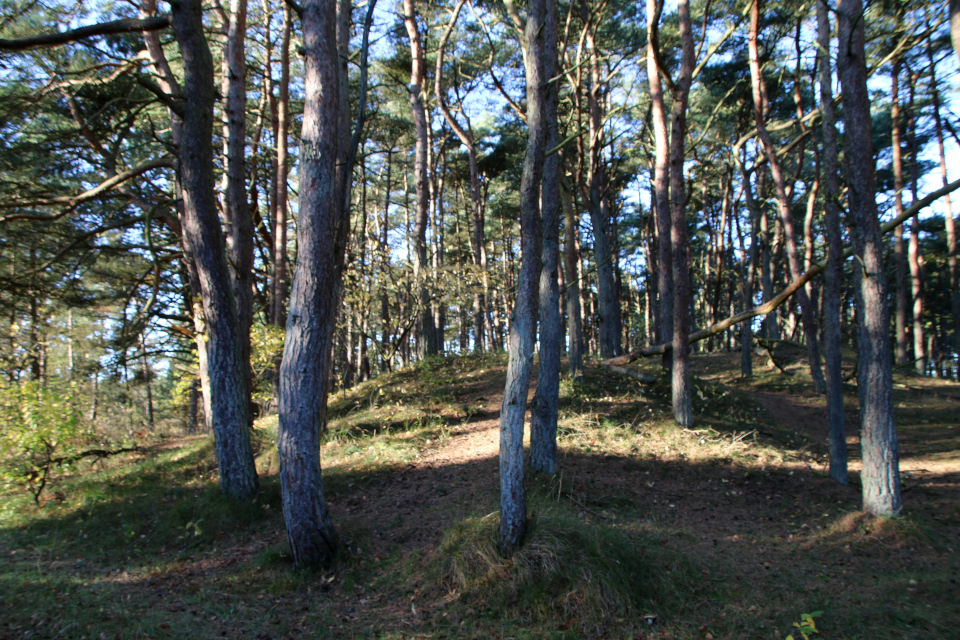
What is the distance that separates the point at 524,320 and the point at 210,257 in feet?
14.3

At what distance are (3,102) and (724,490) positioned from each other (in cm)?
1218

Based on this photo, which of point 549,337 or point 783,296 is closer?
point 549,337

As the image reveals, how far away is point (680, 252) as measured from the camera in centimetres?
976

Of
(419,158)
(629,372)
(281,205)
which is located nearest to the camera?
(281,205)

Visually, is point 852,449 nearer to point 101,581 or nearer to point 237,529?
point 237,529

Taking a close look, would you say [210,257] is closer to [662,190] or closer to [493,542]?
[493,542]

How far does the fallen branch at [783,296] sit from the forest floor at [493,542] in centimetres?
151

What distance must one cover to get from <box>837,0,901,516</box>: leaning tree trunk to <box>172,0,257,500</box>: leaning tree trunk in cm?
803

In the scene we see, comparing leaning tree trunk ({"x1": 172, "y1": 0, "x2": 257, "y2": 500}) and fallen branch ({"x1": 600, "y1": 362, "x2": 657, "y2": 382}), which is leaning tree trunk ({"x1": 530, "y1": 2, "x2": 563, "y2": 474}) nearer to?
leaning tree trunk ({"x1": 172, "y1": 0, "x2": 257, "y2": 500})

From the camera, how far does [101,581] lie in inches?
208

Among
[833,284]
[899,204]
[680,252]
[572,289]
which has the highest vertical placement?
[899,204]

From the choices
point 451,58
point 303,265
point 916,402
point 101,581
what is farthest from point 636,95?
point 101,581

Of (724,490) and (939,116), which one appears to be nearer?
(724,490)

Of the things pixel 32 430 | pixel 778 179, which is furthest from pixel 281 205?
pixel 778 179
